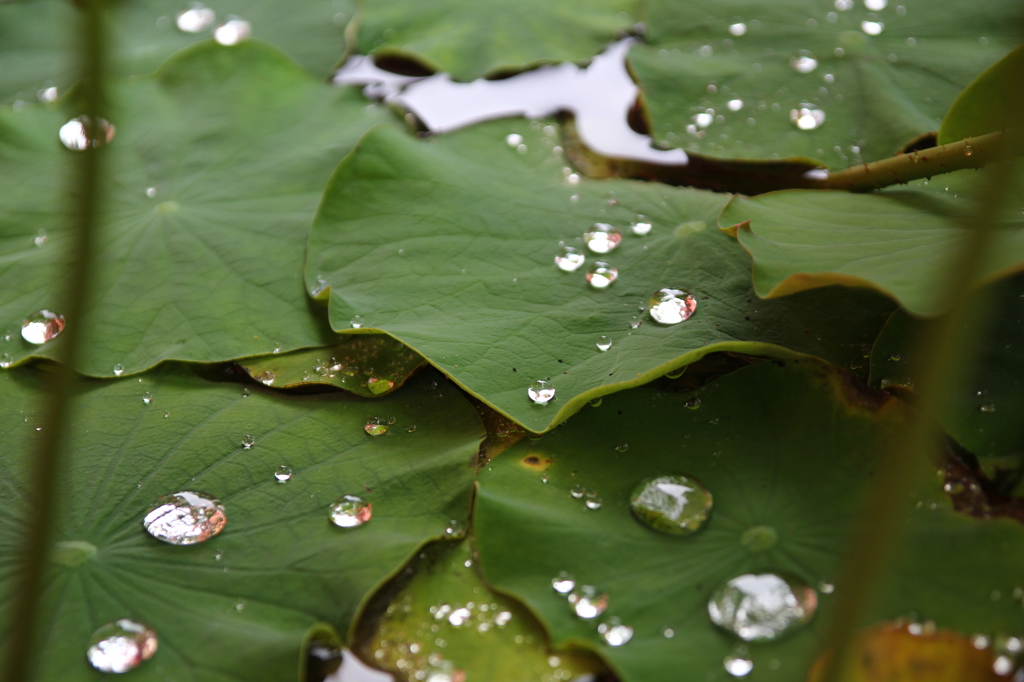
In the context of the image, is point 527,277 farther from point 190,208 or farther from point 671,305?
point 190,208

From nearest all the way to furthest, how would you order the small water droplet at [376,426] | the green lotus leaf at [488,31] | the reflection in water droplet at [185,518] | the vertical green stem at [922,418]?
1. the vertical green stem at [922,418]
2. the reflection in water droplet at [185,518]
3. the small water droplet at [376,426]
4. the green lotus leaf at [488,31]

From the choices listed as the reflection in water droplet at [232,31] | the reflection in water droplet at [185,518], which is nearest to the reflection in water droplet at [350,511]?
the reflection in water droplet at [185,518]

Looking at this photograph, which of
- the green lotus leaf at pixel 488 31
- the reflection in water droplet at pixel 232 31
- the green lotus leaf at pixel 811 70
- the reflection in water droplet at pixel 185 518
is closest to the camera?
the reflection in water droplet at pixel 185 518

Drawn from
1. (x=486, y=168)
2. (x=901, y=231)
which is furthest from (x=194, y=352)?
(x=901, y=231)

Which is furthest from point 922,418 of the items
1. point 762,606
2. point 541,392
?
point 541,392

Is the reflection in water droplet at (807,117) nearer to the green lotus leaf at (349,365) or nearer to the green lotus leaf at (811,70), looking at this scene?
the green lotus leaf at (811,70)

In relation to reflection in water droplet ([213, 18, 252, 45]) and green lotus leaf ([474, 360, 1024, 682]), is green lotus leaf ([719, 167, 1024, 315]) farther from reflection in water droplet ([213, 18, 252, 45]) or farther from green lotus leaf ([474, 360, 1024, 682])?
reflection in water droplet ([213, 18, 252, 45])

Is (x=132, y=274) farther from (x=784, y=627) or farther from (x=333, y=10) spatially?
(x=784, y=627)
